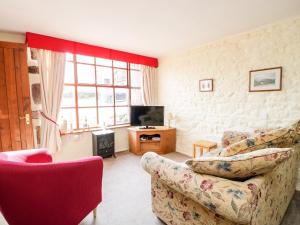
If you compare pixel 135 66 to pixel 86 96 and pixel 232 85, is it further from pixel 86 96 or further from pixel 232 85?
pixel 232 85

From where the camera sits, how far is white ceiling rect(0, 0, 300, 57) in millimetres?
2004

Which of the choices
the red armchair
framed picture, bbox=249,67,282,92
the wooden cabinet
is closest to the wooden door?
the red armchair

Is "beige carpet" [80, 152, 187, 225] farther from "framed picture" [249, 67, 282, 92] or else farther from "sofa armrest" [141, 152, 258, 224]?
"framed picture" [249, 67, 282, 92]

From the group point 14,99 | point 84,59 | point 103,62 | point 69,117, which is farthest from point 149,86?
point 14,99

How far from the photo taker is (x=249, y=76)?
284 centimetres

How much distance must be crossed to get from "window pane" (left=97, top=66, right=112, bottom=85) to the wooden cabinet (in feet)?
4.18

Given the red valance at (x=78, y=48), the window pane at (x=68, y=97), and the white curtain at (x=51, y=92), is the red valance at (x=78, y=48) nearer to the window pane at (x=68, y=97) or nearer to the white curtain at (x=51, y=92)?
the white curtain at (x=51, y=92)

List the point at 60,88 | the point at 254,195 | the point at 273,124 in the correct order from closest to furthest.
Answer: the point at 254,195
the point at 273,124
the point at 60,88

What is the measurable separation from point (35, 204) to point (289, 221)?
2424 millimetres

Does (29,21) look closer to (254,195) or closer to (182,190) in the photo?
(182,190)

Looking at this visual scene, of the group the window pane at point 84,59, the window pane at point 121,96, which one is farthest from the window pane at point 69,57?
the window pane at point 121,96

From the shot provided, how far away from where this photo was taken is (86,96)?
3.74 m

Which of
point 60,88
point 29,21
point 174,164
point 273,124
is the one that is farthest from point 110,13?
point 273,124

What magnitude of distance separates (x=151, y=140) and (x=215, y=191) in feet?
9.79
